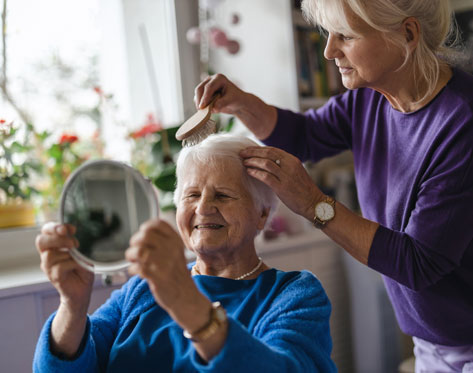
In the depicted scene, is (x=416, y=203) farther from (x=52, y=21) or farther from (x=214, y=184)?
(x=52, y=21)

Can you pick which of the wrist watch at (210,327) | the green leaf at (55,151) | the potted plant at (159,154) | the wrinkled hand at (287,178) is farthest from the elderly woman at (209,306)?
the green leaf at (55,151)

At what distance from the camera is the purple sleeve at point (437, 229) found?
1170 millimetres

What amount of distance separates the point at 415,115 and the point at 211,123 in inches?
20.5

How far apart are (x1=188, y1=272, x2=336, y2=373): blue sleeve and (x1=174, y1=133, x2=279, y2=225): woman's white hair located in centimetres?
25

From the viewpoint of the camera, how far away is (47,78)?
2.38 m

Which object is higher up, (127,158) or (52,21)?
(52,21)

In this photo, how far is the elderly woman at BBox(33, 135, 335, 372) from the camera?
92 cm

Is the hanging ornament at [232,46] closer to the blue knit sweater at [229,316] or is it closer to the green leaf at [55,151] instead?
the green leaf at [55,151]

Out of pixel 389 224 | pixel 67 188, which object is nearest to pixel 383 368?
pixel 389 224

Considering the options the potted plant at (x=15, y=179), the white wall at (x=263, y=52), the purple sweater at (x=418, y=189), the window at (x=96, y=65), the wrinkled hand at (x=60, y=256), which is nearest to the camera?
the wrinkled hand at (x=60, y=256)

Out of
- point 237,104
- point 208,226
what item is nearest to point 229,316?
point 208,226

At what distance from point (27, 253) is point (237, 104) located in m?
1.12

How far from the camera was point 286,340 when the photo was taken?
1110 mm

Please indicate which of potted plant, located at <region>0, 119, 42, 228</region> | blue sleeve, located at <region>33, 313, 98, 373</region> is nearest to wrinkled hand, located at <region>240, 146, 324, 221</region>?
blue sleeve, located at <region>33, 313, 98, 373</region>
